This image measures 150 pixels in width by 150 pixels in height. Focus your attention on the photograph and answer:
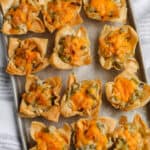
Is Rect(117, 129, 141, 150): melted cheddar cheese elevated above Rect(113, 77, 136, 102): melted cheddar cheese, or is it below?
below

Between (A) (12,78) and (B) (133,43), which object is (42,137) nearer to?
(A) (12,78)

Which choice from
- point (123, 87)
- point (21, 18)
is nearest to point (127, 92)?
point (123, 87)

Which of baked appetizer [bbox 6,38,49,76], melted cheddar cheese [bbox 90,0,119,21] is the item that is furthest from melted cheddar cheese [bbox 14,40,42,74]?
melted cheddar cheese [bbox 90,0,119,21]

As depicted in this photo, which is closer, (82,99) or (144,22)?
(82,99)

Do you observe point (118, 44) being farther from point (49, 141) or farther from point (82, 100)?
point (49, 141)

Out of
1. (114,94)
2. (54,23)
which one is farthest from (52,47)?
(114,94)

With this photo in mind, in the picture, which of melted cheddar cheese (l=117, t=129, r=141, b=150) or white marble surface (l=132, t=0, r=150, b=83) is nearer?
melted cheddar cheese (l=117, t=129, r=141, b=150)

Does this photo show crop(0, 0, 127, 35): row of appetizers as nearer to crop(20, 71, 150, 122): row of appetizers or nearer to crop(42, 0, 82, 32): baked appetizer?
crop(42, 0, 82, 32): baked appetizer
